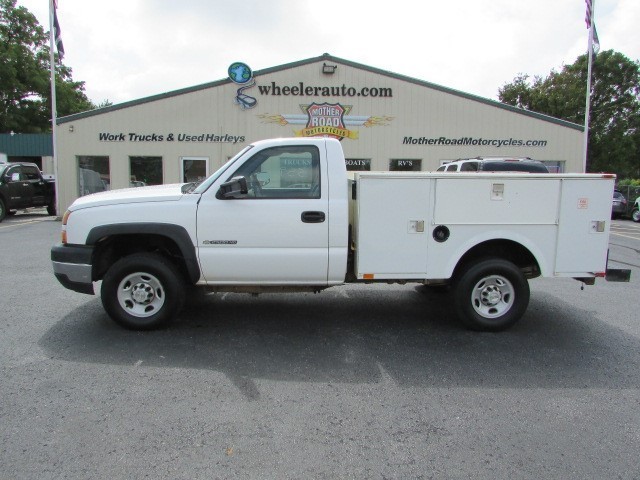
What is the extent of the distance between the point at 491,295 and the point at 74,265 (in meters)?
4.40

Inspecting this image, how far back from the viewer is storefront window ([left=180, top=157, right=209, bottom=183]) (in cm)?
1858

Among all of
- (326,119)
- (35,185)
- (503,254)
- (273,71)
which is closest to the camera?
(503,254)

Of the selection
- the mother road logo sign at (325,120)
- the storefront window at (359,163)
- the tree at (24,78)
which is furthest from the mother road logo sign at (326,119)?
the tree at (24,78)

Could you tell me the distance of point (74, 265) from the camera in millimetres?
4902

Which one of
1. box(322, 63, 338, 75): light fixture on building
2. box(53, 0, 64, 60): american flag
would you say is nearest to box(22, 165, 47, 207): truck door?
box(53, 0, 64, 60): american flag

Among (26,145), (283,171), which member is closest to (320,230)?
(283,171)

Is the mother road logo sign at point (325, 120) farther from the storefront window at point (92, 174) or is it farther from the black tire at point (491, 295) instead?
the black tire at point (491, 295)

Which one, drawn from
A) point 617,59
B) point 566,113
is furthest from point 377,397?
point 617,59

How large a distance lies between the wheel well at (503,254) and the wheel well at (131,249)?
307 cm

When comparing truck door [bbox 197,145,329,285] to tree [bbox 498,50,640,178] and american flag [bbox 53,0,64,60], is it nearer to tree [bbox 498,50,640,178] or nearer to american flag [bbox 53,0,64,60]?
american flag [bbox 53,0,64,60]

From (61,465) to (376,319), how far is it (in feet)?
11.9

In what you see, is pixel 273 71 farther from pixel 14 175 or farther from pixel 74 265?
pixel 74 265

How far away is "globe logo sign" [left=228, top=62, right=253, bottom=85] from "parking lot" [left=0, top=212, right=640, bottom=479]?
13.6m

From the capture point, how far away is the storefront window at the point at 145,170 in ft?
61.0
